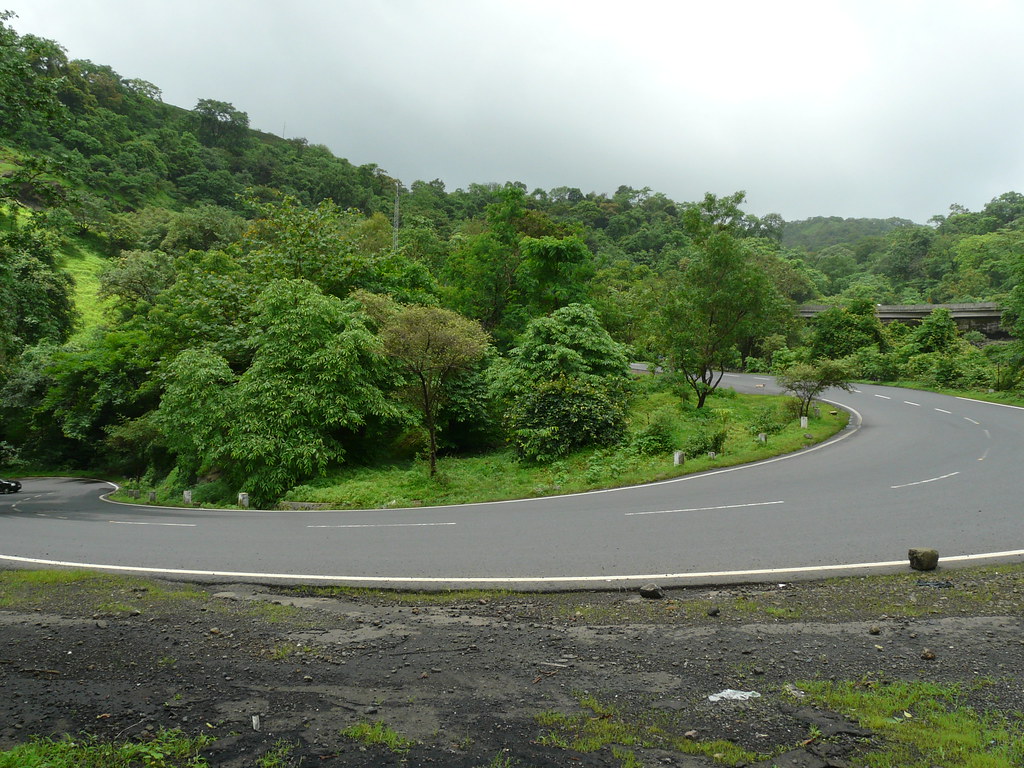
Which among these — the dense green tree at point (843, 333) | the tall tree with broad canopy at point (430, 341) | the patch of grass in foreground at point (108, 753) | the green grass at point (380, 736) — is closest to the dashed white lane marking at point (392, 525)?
the tall tree with broad canopy at point (430, 341)

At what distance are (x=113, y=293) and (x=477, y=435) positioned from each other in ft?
120

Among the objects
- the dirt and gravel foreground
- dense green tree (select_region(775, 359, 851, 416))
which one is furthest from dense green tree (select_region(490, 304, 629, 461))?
the dirt and gravel foreground

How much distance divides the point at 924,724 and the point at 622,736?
6.92ft

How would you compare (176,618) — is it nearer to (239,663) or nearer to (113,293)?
(239,663)

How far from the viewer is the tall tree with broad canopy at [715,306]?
23359mm

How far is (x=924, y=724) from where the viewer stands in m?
4.18

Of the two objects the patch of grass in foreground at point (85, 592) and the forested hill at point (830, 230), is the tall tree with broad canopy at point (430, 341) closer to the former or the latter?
the patch of grass in foreground at point (85, 592)

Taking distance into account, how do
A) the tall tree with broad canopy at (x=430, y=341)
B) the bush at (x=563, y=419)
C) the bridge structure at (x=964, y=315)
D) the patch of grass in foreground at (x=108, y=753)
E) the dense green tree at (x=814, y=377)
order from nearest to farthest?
1. the patch of grass in foreground at (x=108, y=753)
2. the tall tree with broad canopy at (x=430, y=341)
3. the bush at (x=563, y=419)
4. the dense green tree at (x=814, y=377)
5. the bridge structure at (x=964, y=315)

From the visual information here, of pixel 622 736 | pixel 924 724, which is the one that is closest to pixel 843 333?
pixel 924 724

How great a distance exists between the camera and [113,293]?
145 ft

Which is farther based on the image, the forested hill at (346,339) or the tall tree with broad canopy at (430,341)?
the forested hill at (346,339)

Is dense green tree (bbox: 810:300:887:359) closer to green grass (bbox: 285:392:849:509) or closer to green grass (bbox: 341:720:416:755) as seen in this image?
green grass (bbox: 285:392:849:509)

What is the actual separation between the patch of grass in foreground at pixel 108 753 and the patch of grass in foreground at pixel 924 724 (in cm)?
436

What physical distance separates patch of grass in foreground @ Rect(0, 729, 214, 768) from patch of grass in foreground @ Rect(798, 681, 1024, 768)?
14.3 feet
